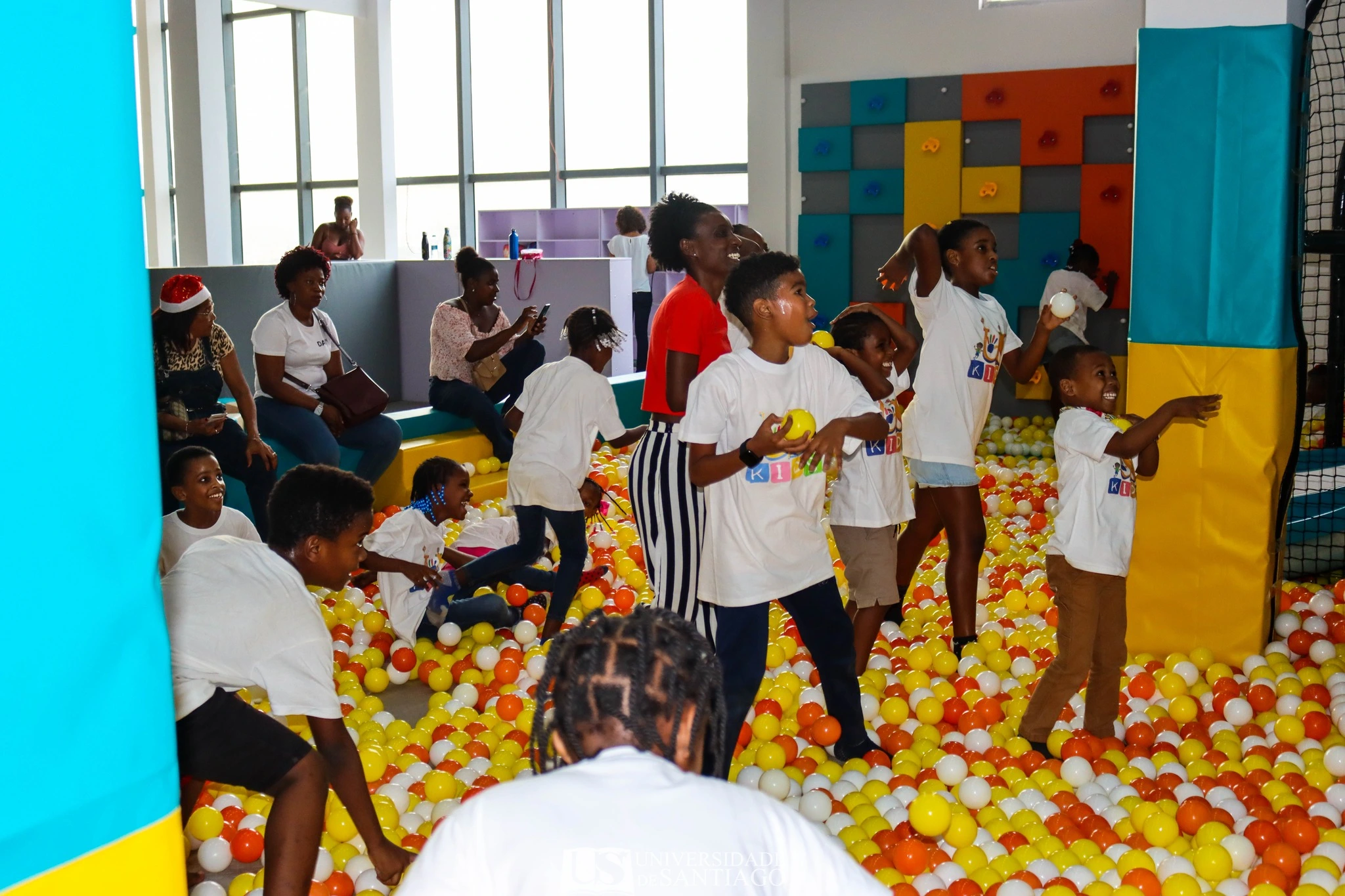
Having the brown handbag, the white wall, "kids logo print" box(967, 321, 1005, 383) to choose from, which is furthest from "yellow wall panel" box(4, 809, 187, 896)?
the white wall

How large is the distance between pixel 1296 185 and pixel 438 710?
2.98m

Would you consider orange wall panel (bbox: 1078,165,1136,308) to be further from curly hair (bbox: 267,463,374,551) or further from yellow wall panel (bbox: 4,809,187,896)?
yellow wall panel (bbox: 4,809,187,896)

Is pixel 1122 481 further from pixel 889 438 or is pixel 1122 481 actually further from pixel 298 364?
pixel 298 364

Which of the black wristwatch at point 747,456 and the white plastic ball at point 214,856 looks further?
the white plastic ball at point 214,856

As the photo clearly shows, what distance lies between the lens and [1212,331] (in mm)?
3678

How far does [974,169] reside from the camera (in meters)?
8.59

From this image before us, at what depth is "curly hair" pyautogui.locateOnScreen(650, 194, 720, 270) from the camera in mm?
3359

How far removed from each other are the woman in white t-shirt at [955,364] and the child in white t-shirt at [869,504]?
0.44 ft

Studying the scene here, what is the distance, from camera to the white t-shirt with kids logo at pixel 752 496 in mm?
2781

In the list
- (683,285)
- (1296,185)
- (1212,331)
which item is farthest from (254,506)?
(1296,185)

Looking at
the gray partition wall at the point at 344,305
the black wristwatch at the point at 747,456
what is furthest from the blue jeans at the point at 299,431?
the gray partition wall at the point at 344,305

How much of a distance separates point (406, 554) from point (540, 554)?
1.60 ft

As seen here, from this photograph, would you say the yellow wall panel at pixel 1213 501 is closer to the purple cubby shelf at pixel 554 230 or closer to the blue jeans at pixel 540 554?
the blue jeans at pixel 540 554

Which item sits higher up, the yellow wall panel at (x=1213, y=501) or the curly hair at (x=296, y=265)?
the curly hair at (x=296, y=265)
